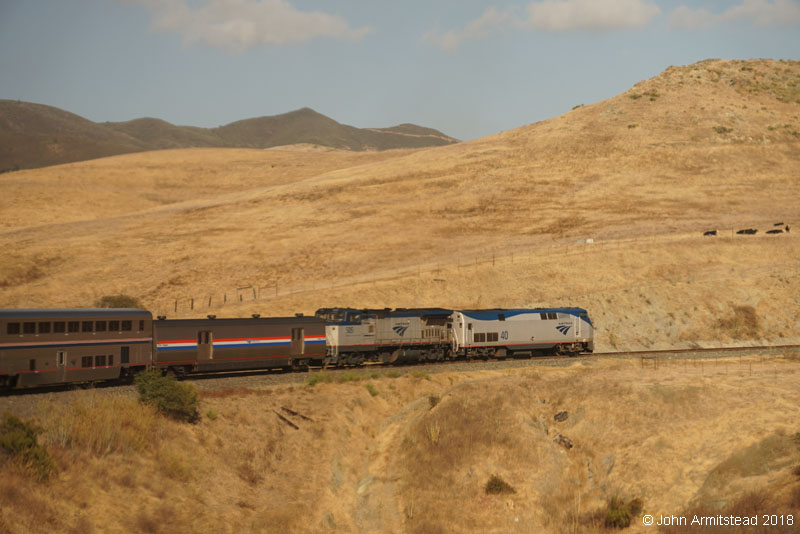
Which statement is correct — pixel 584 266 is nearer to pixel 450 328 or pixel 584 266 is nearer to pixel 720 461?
pixel 450 328

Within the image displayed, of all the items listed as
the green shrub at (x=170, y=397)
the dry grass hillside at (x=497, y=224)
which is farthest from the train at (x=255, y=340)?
the dry grass hillside at (x=497, y=224)

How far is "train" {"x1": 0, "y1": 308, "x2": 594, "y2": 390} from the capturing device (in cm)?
2902

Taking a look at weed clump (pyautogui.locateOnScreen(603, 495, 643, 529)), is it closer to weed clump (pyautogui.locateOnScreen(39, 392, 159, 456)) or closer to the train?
weed clump (pyautogui.locateOnScreen(39, 392, 159, 456))

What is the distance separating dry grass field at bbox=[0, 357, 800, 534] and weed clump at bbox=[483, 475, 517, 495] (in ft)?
0.68

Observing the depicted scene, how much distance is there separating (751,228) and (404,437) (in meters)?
68.1

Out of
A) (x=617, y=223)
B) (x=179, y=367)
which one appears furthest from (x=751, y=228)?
(x=179, y=367)

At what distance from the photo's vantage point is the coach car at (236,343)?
34625mm

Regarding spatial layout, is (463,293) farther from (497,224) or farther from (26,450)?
(26,450)

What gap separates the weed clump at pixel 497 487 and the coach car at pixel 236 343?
608 inches

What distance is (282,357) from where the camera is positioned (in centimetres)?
3856

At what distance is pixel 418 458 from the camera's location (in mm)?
30094

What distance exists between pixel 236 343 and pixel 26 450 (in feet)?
55.9

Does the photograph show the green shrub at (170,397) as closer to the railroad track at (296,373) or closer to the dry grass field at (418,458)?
the dry grass field at (418,458)
